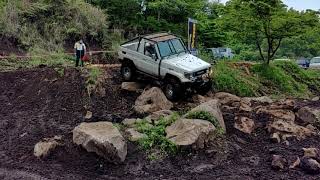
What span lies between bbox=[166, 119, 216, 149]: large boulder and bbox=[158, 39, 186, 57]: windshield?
365 cm

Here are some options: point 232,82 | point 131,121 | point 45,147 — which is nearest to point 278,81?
point 232,82

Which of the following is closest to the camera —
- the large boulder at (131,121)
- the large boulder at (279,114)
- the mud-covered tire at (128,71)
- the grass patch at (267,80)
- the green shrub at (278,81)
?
the large boulder at (131,121)

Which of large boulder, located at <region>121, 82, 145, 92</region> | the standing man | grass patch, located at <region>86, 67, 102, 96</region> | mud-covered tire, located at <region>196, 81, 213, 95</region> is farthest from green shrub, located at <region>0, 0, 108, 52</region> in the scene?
mud-covered tire, located at <region>196, 81, 213, 95</region>

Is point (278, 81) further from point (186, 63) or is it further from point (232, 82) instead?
point (186, 63)

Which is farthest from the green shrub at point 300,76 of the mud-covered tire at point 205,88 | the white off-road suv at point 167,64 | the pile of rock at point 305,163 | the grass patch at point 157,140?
the grass patch at point 157,140

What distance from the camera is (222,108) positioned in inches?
603

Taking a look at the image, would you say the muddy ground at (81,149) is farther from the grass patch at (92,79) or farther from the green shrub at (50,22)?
the green shrub at (50,22)

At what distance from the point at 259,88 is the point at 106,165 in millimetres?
8960

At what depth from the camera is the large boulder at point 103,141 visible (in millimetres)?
11695

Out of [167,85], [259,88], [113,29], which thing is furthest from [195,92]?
[113,29]

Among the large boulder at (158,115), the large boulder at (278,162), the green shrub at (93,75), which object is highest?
the green shrub at (93,75)

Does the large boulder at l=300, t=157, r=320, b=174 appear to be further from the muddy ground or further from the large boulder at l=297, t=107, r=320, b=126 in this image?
the large boulder at l=297, t=107, r=320, b=126

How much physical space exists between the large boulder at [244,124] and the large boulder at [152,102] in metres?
2.18

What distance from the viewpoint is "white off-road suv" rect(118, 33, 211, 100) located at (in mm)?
15258
